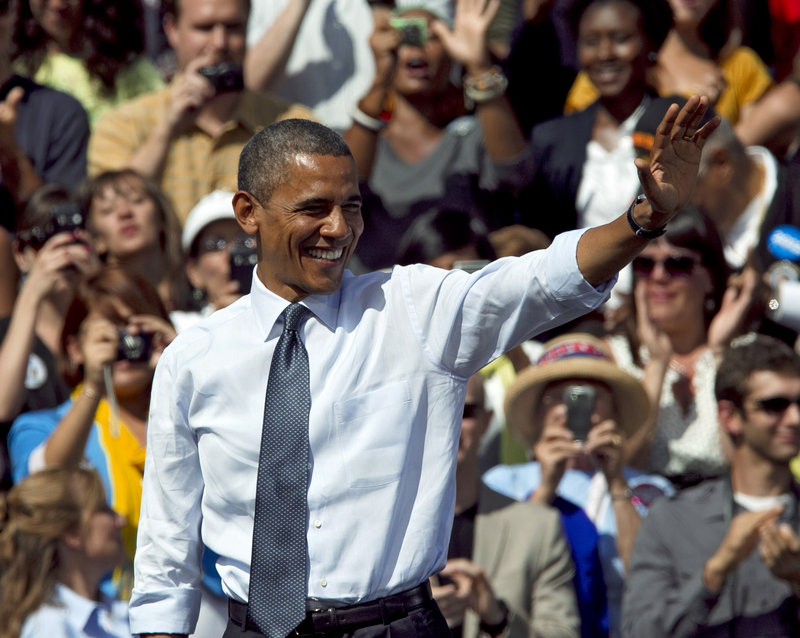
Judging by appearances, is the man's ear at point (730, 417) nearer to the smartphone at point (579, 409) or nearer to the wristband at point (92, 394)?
the smartphone at point (579, 409)

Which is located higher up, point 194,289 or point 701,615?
point 194,289

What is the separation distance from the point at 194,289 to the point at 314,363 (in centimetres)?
295

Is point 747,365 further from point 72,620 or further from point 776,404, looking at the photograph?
point 72,620

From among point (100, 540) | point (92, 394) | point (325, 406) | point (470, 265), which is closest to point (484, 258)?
point (470, 265)

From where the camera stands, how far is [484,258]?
5500 millimetres

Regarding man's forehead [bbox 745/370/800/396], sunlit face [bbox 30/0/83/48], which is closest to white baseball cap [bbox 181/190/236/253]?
sunlit face [bbox 30/0/83/48]

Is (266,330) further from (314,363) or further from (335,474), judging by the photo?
(335,474)

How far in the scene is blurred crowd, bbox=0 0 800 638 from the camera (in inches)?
186

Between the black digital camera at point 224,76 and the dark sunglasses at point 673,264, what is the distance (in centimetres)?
199

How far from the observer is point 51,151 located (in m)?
6.59

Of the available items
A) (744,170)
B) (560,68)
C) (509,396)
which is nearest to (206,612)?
(509,396)

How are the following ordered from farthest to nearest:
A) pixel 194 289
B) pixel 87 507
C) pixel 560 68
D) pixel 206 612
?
pixel 560 68, pixel 194 289, pixel 87 507, pixel 206 612

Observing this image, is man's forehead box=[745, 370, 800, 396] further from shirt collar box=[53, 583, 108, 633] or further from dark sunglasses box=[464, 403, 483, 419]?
shirt collar box=[53, 583, 108, 633]

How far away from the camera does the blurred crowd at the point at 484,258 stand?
4.73 meters
